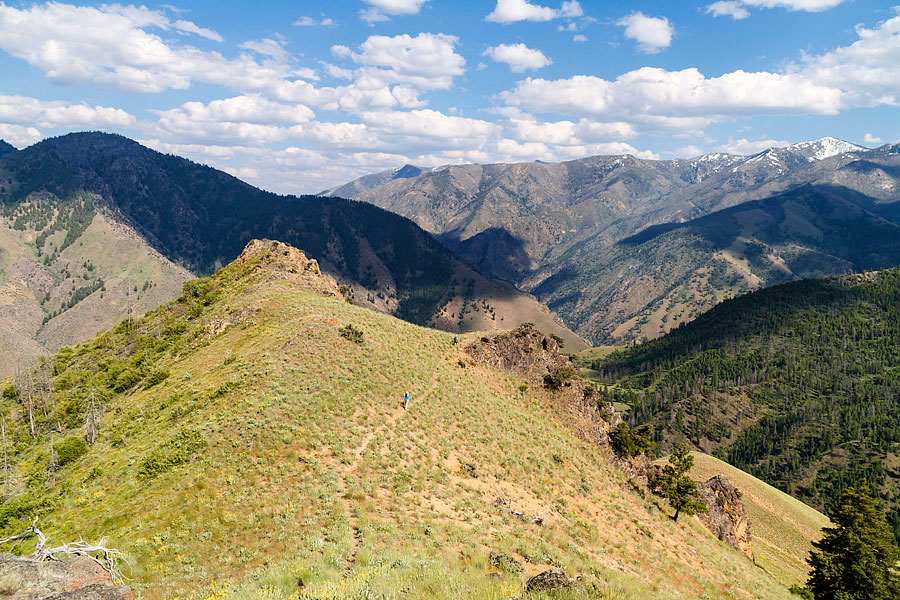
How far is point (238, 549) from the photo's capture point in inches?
800

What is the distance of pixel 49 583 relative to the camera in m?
11.1

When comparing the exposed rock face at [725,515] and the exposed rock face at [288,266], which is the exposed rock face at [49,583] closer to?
the exposed rock face at [725,515]

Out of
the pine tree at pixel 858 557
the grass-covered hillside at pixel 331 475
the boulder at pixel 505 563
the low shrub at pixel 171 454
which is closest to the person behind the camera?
the boulder at pixel 505 563

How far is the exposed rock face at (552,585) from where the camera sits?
1391 centimetres

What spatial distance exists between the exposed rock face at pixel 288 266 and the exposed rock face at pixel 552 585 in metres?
69.8

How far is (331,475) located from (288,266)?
6707 cm

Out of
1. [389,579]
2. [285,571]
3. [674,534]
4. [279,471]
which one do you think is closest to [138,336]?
[279,471]

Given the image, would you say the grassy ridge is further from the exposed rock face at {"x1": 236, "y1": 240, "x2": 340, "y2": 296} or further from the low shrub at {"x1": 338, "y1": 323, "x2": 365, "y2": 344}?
the exposed rock face at {"x1": 236, "y1": 240, "x2": 340, "y2": 296}

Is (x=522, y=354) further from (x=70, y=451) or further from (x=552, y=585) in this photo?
(x=70, y=451)

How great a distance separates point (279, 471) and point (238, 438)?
537 centimetres

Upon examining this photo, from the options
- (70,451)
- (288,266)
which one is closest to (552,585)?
(70,451)

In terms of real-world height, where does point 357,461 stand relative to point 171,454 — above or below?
below

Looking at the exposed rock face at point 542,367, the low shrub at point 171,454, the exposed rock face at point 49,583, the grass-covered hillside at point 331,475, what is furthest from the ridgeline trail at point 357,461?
the exposed rock face at point 542,367

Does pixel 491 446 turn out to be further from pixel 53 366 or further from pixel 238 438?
pixel 53 366
